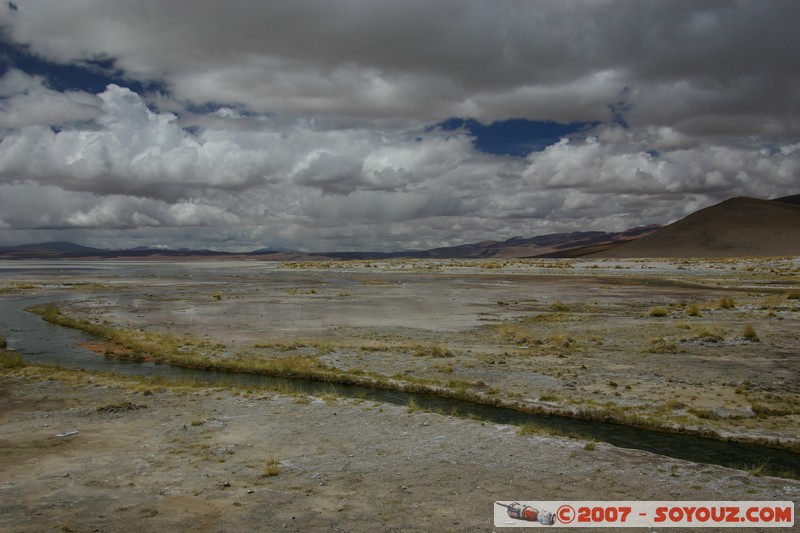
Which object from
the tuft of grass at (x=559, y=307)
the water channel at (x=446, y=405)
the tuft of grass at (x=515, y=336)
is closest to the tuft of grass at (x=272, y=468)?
the water channel at (x=446, y=405)

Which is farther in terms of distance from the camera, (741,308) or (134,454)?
(741,308)

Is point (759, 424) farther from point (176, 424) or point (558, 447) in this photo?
point (176, 424)

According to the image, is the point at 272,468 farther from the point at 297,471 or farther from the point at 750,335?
the point at 750,335

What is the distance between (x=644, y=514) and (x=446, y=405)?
32.3ft

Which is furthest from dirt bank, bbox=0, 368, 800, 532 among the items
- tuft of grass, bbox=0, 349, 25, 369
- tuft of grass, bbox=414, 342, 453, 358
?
tuft of grass, bbox=414, 342, 453, 358

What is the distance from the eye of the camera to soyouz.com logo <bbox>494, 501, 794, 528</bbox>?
9562 mm

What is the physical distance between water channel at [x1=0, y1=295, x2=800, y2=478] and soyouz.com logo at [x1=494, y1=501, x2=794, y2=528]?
8.48 feet

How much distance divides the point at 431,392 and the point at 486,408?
2.54 meters

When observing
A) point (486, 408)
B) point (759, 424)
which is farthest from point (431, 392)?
point (759, 424)

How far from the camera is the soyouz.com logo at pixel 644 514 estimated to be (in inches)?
376

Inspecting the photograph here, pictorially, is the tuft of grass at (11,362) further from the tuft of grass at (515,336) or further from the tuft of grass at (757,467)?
the tuft of grass at (757,467)

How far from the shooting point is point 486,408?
62.4 feet

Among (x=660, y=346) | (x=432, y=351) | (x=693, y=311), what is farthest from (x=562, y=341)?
(x=693, y=311)

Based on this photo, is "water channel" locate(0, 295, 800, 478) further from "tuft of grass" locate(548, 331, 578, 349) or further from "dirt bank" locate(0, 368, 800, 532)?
"tuft of grass" locate(548, 331, 578, 349)
